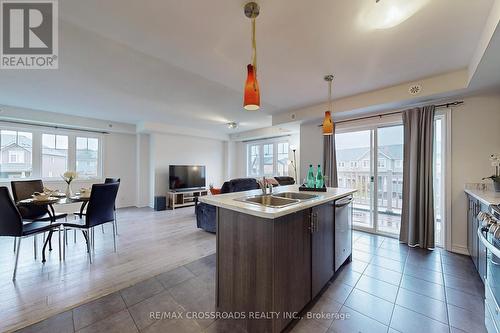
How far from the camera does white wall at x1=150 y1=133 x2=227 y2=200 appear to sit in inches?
237

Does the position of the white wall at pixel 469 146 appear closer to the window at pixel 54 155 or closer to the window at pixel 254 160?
the window at pixel 254 160

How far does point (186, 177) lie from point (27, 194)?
3.53 m

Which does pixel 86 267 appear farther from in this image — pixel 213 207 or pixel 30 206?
pixel 213 207

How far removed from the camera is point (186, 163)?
669cm

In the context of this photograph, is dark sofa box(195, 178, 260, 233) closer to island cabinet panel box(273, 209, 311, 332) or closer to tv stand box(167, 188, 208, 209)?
island cabinet panel box(273, 209, 311, 332)

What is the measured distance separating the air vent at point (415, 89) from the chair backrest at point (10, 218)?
17.3ft

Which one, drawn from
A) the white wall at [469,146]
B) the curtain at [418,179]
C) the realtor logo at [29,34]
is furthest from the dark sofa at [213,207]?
the white wall at [469,146]

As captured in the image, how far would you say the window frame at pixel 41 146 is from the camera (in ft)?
14.7

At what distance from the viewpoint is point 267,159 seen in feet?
22.2

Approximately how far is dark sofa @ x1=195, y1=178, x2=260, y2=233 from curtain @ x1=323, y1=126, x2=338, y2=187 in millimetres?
1555

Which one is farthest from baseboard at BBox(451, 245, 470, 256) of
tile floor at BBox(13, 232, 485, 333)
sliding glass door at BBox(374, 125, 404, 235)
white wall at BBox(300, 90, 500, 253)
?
sliding glass door at BBox(374, 125, 404, 235)

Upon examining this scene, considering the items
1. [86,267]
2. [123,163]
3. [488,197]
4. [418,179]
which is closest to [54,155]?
[123,163]

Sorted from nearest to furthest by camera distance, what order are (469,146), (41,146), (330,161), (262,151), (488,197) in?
(488,197)
(469,146)
(330,161)
(41,146)
(262,151)

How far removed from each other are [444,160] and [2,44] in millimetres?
5827
